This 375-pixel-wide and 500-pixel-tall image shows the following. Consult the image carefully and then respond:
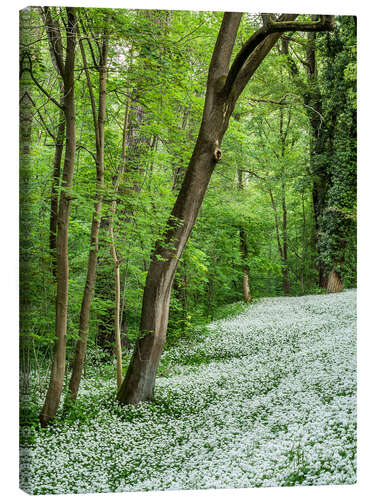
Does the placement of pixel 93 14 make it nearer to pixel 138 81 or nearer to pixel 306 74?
pixel 138 81

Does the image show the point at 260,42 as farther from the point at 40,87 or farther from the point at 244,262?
the point at 244,262

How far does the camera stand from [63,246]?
4281 mm

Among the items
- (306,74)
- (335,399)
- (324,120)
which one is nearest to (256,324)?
(335,399)

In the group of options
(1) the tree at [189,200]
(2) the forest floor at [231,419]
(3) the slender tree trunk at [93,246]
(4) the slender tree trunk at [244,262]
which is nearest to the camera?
(2) the forest floor at [231,419]

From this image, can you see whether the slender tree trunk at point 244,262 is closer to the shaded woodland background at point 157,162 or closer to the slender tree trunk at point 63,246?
the shaded woodland background at point 157,162

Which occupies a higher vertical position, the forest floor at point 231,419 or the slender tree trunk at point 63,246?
the slender tree trunk at point 63,246

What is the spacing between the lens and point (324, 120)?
5008mm

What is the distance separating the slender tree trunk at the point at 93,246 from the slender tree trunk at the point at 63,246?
251 millimetres

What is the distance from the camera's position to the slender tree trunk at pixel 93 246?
14.9 ft

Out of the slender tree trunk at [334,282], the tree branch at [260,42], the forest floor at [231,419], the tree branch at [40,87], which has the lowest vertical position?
the forest floor at [231,419]

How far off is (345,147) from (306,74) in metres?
1.07

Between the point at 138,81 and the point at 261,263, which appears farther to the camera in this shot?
the point at 261,263

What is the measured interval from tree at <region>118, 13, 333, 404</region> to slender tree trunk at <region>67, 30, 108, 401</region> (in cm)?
60

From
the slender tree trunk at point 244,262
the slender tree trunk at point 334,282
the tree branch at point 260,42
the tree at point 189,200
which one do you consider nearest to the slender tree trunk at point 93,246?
the tree at point 189,200
